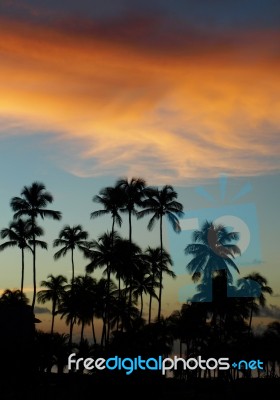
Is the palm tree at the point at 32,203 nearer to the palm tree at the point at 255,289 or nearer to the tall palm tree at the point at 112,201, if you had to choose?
the tall palm tree at the point at 112,201

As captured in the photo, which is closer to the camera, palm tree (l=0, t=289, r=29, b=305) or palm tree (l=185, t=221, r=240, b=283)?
palm tree (l=185, t=221, r=240, b=283)

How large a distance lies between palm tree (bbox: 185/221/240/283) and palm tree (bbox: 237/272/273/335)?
27732 mm

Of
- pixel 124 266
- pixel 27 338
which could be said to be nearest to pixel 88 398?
pixel 27 338

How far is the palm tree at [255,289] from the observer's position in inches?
4459

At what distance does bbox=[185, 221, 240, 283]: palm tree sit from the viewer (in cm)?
8425

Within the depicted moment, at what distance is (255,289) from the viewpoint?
115500 mm

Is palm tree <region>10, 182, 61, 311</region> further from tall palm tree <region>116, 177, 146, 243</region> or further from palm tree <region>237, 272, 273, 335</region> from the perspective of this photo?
palm tree <region>237, 272, 273, 335</region>

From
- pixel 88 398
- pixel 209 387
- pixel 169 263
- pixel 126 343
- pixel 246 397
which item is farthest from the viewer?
pixel 169 263

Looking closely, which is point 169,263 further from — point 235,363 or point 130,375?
point 130,375

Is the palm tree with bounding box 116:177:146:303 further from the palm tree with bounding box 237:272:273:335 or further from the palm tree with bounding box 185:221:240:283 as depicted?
the palm tree with bounding box 237:272:273:335

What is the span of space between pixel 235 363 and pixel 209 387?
1735 cm

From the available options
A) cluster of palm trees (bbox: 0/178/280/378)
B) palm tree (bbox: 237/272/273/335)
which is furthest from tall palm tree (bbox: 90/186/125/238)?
palm tree (bbox: 237/272/273/335)

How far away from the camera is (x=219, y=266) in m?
84.2

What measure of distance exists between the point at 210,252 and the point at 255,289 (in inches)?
1328
